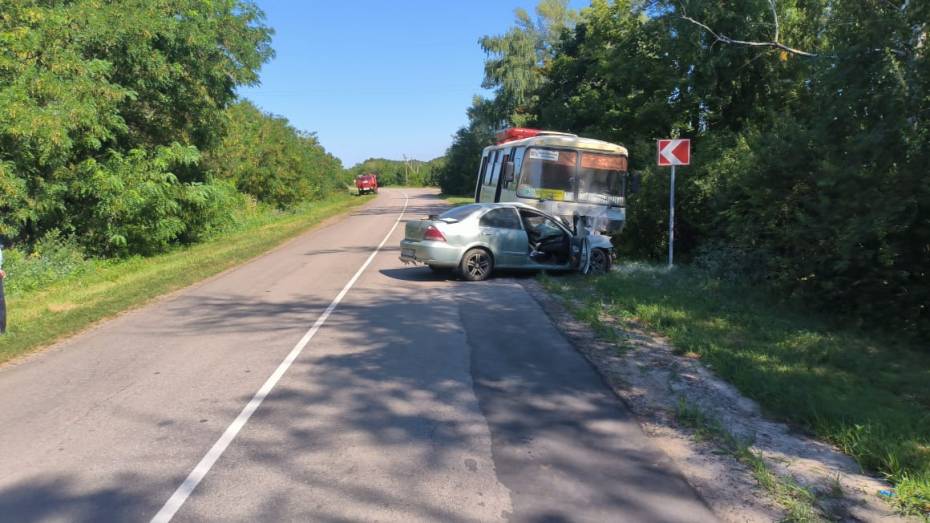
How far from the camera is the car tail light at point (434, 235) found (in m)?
12.7

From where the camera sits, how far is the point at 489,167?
20.8m

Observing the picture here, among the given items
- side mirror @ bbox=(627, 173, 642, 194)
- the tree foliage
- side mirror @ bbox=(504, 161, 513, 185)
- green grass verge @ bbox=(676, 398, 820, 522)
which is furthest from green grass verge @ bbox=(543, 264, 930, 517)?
the tree foliage

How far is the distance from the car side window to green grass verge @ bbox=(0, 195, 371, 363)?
20.0 feet

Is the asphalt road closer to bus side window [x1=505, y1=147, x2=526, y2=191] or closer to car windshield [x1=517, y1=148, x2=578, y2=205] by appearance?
car windshield [x1=517, y1=148, x2=578, y2=205]

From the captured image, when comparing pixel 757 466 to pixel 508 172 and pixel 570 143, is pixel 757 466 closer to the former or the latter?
pixel 570 143

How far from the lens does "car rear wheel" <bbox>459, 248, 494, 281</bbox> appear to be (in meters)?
12.9

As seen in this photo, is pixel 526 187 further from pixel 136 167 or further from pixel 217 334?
pixel 136 167

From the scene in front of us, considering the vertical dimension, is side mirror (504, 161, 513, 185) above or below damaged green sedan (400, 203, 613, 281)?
above

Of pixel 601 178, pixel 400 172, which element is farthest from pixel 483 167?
pixel 400 172

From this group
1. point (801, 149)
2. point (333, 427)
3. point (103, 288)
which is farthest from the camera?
point (103, 288)

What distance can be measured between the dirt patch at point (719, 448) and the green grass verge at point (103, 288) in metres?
7.07

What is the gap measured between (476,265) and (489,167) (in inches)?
327

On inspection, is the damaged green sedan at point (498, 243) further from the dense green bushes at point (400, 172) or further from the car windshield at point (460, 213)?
the dense green bushes at point (400, 172)

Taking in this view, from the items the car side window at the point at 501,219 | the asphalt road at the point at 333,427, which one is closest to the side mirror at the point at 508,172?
the car side window at the point at 501,219
